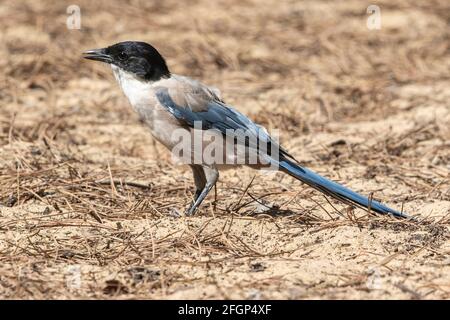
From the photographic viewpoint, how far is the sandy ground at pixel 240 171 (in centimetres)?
412

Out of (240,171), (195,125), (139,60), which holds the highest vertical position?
(139,60)

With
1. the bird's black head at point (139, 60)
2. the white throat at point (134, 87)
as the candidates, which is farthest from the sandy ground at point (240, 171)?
the bird's black head at point (139, 60)

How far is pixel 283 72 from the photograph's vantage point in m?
8.77

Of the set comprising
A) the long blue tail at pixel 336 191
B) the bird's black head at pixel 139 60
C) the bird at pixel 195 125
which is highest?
the bird's black head at pixel 139 60

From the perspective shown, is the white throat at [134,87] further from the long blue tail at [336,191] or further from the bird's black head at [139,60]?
the long blue tail at [336,191]

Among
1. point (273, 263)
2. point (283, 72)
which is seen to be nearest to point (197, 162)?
point (273, 263)

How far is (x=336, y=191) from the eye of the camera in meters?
5.04

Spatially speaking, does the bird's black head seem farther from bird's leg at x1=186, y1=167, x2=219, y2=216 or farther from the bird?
bird's leg at x1=186, y1=167, x2=219, y2=216

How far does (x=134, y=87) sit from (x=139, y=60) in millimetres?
170

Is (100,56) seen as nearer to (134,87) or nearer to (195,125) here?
(134,87)

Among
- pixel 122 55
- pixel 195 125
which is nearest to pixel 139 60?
pixel 122 55

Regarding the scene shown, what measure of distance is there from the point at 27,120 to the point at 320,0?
528 centimetres

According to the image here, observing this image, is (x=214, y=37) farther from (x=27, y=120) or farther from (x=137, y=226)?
(x=137, y=226)

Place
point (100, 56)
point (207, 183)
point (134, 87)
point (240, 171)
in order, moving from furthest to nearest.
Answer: point (240, 171), point (100, 56), point (134, 87), point (207, 183)
